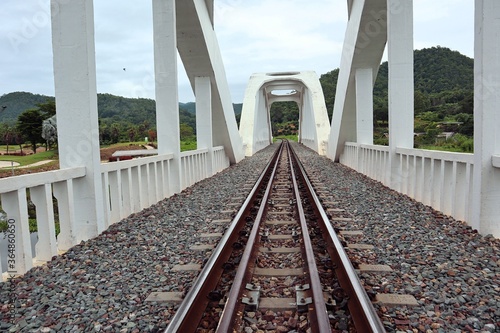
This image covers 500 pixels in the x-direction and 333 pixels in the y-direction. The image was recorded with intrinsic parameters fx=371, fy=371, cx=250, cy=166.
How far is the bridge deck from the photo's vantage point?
2.47 metres

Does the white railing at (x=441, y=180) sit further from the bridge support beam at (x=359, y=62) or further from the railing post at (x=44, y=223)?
the railing post at (x=44, y=223)

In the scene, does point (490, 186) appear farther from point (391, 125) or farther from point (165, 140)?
point (165, 140)

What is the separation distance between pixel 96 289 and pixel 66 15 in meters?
3.31

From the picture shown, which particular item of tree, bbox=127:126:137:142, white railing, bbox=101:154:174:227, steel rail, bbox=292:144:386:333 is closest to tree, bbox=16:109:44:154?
white railing, bbox=101:154:174:227

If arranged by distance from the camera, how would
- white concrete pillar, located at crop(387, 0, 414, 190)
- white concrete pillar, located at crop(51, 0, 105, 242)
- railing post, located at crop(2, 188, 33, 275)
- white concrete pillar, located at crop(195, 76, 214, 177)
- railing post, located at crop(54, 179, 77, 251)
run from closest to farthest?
railing post, located at crop(2, 188, 33, 275)
railing post, located at crop(54, 179, 77, 251)
white concrete pillar, located at crop(51, 0, 105, 242)
white concrete pillar, located at crop(387, 0, 414, 190)
white concrete pillar, located at crop(195, 76, 214, 177)

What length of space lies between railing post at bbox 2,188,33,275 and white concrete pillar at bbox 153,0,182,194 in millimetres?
4601

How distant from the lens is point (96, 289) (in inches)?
120

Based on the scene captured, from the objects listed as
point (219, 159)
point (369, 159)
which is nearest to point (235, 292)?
point (369, 159)

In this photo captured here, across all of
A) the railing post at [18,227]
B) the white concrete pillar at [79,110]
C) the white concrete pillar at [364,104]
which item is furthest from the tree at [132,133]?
the railing post at [18,227]

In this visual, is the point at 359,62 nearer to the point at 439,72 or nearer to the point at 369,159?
the point at 369,159

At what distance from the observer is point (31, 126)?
15992 mm

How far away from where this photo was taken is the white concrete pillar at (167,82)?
26.8ft

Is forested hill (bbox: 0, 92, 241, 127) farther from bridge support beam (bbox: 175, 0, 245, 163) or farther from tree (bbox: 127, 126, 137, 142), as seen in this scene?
tree (bbox: 127, 126, 137, 142)

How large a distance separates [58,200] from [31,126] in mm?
14033
